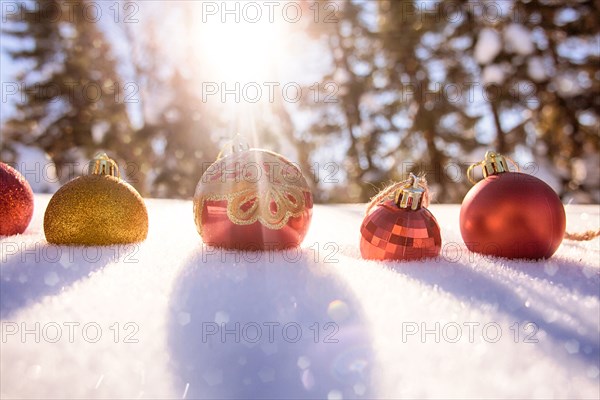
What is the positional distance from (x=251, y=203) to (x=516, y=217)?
1.15 meters

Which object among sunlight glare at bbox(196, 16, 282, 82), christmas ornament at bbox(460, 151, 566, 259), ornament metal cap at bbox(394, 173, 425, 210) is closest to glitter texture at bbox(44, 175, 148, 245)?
ornament metal cap at bbox(394, 173, 425, 210)

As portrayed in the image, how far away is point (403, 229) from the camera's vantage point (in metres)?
1.98

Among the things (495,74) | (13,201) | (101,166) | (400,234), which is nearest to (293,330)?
(400,234)

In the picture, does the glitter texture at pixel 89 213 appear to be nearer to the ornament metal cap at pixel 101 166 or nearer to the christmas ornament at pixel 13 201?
the ornament metal cap at pixel 101 166

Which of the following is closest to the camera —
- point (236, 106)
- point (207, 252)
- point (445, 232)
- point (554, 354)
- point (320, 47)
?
point (554, 354)

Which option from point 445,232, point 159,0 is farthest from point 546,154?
point 159,0

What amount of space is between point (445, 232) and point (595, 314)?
1423mm

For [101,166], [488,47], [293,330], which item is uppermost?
[488,47]

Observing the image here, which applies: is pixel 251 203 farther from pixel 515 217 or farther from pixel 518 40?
pixel 518 40

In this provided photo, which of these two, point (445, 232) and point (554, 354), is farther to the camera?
point (445, 232)

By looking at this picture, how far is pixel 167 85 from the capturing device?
10977 mm

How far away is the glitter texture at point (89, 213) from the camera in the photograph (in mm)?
2127

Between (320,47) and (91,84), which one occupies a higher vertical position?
(320,47)

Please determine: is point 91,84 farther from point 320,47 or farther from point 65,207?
point 65,207
